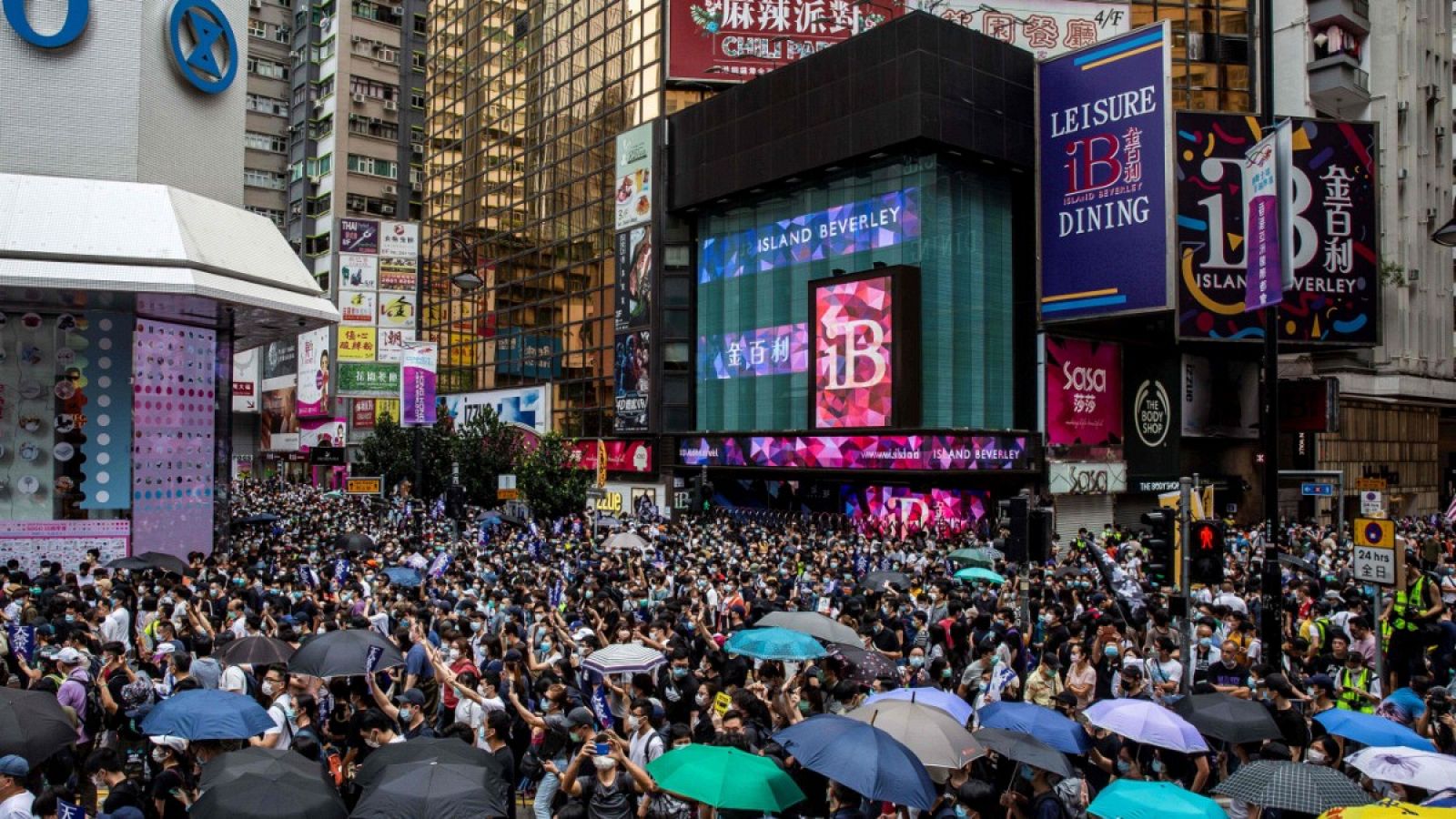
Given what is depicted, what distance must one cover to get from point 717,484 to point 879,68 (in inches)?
713

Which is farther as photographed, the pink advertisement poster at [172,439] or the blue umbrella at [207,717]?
the pink advertisement poster at [172,439]

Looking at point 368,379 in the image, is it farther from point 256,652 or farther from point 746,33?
point 256,652

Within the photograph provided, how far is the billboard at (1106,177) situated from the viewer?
113 feet

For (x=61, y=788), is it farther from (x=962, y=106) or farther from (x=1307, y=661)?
(x=962, y=106)

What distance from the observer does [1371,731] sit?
7.91 meters

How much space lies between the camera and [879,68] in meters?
38.1

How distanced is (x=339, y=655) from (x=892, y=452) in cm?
2903

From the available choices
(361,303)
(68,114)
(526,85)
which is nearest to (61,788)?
(68,114)

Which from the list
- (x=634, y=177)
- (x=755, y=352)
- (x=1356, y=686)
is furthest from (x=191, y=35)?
(x=1356, y=686)

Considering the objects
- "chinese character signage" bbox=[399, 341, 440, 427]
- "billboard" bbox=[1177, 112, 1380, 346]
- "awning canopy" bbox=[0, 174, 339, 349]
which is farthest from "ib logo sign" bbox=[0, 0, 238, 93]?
"billboard" bbox=[1177, 112, 1380, 346]

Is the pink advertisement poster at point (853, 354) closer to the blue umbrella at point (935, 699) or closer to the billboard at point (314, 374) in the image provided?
the blue umbrella at point (935, 699)

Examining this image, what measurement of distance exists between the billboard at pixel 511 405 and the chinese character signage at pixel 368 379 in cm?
297

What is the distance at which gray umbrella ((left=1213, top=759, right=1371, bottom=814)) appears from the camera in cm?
631

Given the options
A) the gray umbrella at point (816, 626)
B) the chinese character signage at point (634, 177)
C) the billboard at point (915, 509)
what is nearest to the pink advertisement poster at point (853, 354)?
the billboard at point (915, 509)
